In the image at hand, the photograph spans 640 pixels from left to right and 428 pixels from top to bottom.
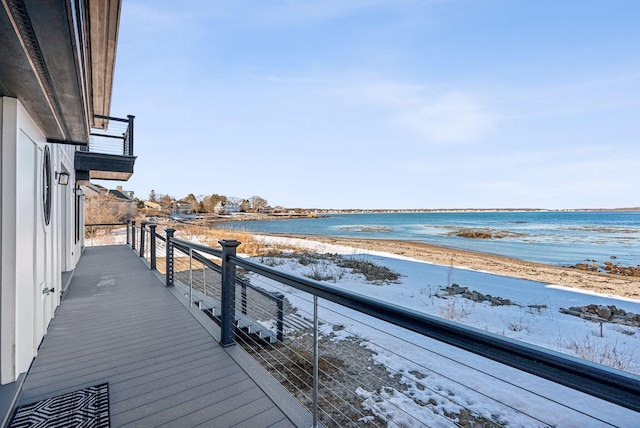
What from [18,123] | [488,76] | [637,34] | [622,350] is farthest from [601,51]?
[18,123]

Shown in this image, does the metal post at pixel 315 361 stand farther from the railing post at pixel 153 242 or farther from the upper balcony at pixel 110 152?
the upper balcony at pixel 110 152

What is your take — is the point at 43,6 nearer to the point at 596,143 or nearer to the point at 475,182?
the point at 596,143

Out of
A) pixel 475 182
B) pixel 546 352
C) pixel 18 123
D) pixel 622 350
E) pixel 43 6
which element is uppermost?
pixel 475 182

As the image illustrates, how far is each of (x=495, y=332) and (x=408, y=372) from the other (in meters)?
2.26

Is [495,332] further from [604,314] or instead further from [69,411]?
[69,411]

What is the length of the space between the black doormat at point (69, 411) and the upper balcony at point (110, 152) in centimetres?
677

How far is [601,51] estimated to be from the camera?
8.63 meters

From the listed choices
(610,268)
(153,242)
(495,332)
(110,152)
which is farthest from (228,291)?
(610,268)

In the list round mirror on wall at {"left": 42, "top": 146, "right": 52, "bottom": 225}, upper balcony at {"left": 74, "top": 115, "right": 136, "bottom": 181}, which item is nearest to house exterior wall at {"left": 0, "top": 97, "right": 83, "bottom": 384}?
round mirror on wall at {"left": 42, "top": 146, "right": 52, "bottom": 225}

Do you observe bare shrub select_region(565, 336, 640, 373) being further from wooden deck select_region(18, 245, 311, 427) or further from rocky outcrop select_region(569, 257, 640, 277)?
rocky outcrop select_region(569, 257, 640, 277)

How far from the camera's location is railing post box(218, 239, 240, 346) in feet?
9.59

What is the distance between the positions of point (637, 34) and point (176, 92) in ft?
45.9

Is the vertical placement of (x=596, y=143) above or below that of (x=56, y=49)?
above

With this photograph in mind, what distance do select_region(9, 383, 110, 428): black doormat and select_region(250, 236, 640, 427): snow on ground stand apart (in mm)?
1563
